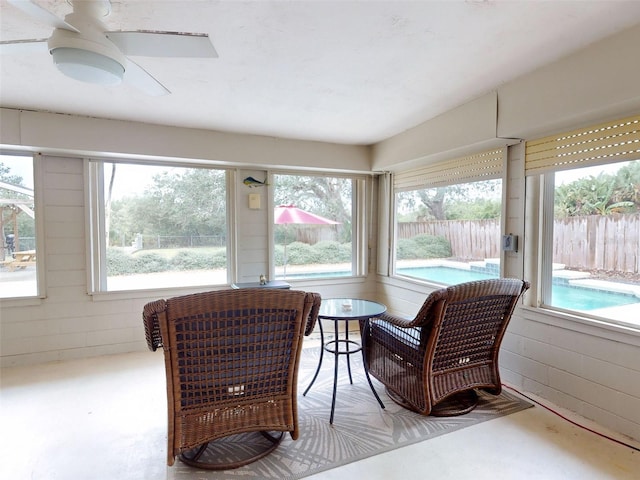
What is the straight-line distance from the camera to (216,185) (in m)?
4.02

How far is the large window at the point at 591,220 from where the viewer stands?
2.19m

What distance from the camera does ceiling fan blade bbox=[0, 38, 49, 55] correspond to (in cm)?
155

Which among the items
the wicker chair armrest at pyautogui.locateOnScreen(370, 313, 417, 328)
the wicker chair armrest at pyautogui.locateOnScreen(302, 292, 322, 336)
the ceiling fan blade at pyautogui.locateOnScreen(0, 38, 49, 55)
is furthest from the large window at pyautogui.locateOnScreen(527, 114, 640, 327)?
the ceiling fan blade at pyautogui.locateOnScreen(0, 38, 49, 55)

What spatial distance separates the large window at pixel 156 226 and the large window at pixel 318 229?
0.70 meters

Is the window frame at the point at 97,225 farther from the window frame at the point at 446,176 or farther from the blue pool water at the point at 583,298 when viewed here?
the blue pool water at the point at 583,298

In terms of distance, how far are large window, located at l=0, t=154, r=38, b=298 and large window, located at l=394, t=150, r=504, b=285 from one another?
3.88 metres

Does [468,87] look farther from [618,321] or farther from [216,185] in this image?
[216,185]

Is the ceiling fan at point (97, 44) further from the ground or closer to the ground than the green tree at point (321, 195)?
further from the ground

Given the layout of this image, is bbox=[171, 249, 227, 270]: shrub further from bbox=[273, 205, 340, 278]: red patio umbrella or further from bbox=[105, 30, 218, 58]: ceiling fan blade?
bbox=[105, 30, 218, 58]: ceiling fan blade

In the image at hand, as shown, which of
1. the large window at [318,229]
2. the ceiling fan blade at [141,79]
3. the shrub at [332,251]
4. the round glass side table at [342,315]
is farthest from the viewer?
the shrub at [332,251]

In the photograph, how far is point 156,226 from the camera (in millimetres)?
3768

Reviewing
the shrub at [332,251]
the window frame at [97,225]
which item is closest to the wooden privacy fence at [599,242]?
the shrub at [332,251]

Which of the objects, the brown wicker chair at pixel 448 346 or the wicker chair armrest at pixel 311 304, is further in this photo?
the brown wicker chair at pixel 448 346

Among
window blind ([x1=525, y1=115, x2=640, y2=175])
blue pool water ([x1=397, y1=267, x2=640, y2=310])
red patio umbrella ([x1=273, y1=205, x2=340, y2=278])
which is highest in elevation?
window blind ([x1=525, y1=115, x2=640, y2=175])
